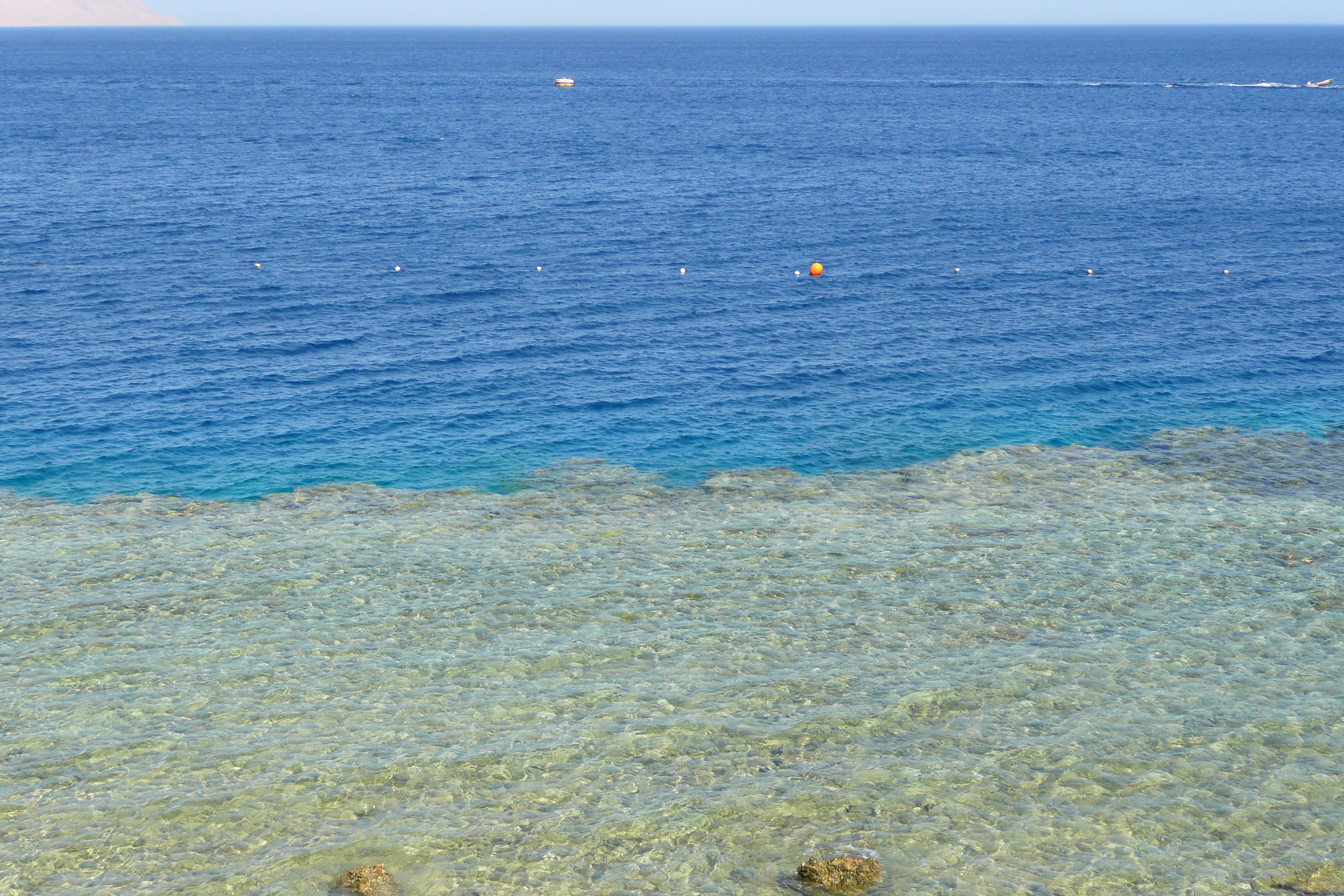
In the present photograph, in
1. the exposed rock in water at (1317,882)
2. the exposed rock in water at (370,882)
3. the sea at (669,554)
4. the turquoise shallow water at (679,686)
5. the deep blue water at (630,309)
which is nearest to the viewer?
the exposed rock in water at (1317,882)

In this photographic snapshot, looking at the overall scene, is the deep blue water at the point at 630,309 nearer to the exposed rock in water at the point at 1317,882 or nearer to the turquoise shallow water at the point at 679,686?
the turquoise shallow water at the point at 679,686

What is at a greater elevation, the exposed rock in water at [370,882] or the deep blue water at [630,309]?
the deep blue water at [630,309]

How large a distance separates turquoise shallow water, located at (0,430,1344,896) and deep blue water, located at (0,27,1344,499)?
6384 millimetres

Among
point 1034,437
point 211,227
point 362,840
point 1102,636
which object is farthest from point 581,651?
point 211,227

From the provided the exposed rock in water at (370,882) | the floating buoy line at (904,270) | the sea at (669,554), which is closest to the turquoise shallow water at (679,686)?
the sea at (669,554)

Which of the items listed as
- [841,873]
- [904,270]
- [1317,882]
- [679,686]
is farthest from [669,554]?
[904,270]

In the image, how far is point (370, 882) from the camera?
78.8 feet

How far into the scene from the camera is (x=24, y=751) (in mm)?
29234

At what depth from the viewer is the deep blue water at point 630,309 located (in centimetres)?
5556

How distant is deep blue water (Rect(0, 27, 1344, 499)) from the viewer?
5556cm

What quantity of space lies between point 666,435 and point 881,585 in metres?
19.1

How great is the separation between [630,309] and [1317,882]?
191ft

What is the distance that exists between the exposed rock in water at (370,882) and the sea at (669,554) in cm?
23

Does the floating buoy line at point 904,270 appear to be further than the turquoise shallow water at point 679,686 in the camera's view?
Yes
